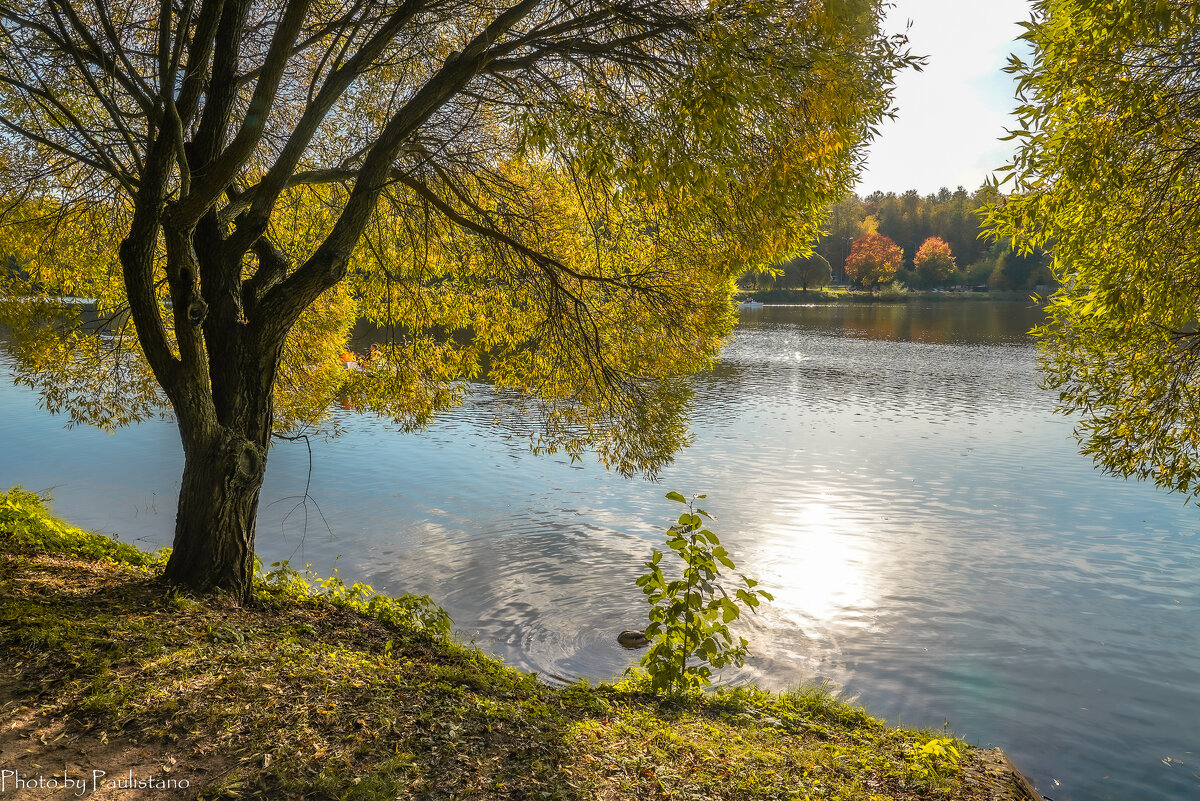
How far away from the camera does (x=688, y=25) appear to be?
540cm

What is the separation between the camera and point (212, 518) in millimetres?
6379

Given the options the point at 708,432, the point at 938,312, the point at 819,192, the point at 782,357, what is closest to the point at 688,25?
the point at 819,192

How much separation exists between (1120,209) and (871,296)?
3544 inches

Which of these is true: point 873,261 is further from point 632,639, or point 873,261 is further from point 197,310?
point 197,310

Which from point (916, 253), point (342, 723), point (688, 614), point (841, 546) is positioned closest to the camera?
point (342, 723)

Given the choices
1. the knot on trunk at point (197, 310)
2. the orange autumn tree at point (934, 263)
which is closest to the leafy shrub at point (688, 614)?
the knot on trunk at point (197, 310)

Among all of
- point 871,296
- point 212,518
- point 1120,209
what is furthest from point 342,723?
point 871,296

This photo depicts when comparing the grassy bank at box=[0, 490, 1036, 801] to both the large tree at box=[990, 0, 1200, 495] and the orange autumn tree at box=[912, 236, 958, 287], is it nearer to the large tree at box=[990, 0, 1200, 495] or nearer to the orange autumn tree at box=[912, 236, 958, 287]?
the large tree at box=[990, 0, 1200, 495]

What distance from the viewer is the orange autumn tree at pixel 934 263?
94.1 m

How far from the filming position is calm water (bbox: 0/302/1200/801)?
27.1ft

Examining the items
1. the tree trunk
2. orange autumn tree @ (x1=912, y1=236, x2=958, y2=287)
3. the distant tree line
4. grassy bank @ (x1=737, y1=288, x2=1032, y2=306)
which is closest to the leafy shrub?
the tree trunk

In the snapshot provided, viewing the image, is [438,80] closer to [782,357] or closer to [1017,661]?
[1017,661]

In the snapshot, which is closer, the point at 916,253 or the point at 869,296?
the point at 869,296

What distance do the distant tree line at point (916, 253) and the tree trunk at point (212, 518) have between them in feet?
257
